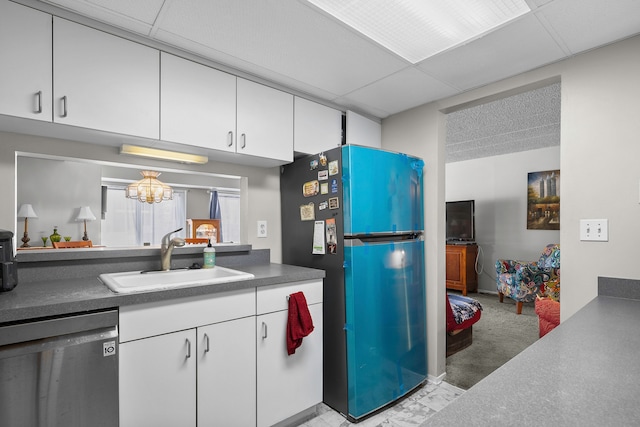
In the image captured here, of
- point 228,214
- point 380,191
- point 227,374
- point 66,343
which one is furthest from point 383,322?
point 228,214

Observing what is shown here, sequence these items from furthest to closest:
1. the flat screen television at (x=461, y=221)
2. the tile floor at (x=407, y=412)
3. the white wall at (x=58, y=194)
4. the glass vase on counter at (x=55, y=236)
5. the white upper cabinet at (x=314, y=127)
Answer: the flat screen television at (x=461, y=221), the white wall at (x=58, y=194), the glass vase on counter at (x=55, y=236), the white upper cabinet at (x=314, y=127), the tile floor at (x=407, y=412)

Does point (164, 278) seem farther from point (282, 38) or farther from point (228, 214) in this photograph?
point (228, 214)

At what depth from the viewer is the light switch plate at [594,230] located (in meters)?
1.74

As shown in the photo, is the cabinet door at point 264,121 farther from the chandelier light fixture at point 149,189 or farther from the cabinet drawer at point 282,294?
the chandelier light fixture at point 149,189

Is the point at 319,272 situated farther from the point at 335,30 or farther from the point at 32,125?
the point at 32,125

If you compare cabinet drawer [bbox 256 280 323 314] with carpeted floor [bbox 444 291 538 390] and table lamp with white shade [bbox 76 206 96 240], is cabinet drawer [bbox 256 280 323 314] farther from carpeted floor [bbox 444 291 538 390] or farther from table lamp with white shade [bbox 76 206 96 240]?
table lamp with white shade [bbox 76 206 96 240]

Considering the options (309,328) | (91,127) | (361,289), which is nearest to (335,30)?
(91,127)

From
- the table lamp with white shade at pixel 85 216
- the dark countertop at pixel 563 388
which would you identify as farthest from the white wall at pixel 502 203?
the table lamp with white shade at pixel 85 216

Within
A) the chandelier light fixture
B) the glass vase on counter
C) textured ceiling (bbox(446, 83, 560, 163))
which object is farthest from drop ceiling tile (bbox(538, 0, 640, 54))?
the glass vase on counter

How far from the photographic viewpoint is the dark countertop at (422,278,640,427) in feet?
1.93

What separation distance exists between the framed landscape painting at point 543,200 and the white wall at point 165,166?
4563 mm

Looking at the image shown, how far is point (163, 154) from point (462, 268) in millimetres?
4961

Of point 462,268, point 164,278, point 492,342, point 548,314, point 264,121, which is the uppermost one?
point 264,121

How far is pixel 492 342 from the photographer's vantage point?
11.2 feet
